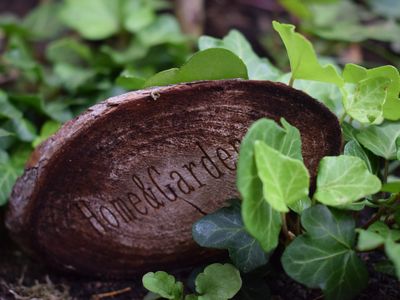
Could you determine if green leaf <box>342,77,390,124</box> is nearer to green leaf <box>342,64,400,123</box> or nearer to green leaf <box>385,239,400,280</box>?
green leaf <box>342,64,400,123</box>

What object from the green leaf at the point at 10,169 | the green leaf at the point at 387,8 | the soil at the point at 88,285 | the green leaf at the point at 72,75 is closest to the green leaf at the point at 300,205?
the soil at the point at 88,285

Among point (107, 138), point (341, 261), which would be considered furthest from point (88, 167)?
point (341, 261)

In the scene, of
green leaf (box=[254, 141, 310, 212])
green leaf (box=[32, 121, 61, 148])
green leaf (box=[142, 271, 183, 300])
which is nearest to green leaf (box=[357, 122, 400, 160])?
green leaf (box=[254, 141, 310, 212])

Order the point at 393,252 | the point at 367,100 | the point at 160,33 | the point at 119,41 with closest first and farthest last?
the point at 393,252 < the point at 367,100 < the point at 160,33 < the point at 119,41

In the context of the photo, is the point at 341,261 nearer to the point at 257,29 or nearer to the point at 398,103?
the point at 398,103

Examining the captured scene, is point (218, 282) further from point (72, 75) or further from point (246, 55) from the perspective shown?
point (72, 75)

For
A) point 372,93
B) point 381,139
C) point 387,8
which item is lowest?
point 387,8

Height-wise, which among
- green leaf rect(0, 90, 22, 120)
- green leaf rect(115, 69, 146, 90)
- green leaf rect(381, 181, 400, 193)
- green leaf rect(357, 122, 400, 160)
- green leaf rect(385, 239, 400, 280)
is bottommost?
green leaf rect(357, 122, 400, 160)

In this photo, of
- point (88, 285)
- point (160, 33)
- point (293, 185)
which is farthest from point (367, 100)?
point (160, 33)
